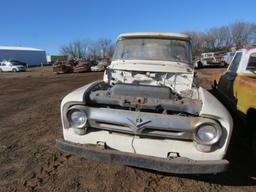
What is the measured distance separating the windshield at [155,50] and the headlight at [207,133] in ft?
6.84

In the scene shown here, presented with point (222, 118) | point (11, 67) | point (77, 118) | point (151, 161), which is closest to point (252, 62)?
point (222, 118)

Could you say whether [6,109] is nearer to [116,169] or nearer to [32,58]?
[116,169]

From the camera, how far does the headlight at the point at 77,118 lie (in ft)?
10.4

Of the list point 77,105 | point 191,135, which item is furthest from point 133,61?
point 191,135

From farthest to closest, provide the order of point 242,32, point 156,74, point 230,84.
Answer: point 242,32 → point 230,84 → point 156,74

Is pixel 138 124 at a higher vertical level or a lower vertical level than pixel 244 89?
lower

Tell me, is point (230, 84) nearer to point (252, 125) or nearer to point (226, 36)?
point (252, 125)

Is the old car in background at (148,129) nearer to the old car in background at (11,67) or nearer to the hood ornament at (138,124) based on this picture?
the hood ornament at (138,124)

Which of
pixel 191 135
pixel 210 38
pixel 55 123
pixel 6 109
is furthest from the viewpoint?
pixel 210 38

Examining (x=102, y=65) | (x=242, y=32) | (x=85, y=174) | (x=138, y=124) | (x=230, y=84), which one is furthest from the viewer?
(x=242, y=32)

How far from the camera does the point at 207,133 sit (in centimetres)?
287

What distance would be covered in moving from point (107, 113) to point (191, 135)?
1.04 meters

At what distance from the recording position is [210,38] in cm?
7038

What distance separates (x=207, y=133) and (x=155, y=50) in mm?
2409
